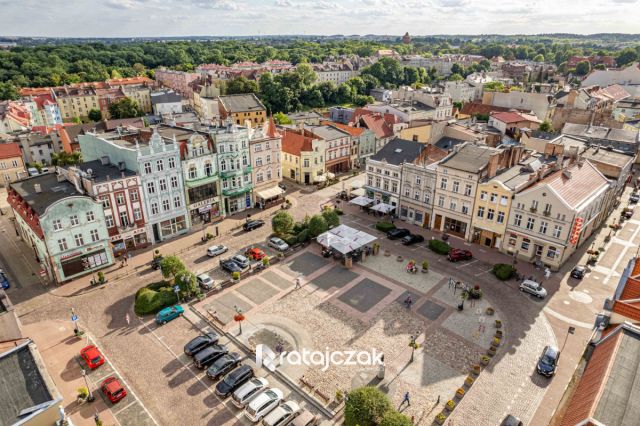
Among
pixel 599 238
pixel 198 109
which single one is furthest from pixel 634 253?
pixel 198 109

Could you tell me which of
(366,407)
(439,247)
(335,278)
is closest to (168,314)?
(335,278)

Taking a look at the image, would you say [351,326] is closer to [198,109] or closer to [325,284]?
[325,284]

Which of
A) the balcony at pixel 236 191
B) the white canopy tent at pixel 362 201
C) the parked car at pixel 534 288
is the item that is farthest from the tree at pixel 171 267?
the parked car at pixel 534 288

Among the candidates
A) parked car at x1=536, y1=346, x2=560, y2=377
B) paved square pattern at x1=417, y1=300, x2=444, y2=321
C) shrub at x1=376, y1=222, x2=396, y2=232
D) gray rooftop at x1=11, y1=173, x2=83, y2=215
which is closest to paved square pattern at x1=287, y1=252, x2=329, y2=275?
shrub at x1=376, y1=222, x2=396, y2=232

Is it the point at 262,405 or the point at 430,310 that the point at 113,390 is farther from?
the point at 430,310

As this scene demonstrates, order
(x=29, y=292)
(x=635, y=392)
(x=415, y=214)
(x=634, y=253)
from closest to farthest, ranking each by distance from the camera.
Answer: (x=635, y=392), (x=29, y=292), (x=634, y=253), (x=415, y=214)

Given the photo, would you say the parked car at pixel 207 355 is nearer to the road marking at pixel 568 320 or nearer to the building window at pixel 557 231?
the road marking at pixel 568 320

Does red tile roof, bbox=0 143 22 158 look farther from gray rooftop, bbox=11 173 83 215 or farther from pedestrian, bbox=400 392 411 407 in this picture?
pedestrian, bbox=400 392 411 407
